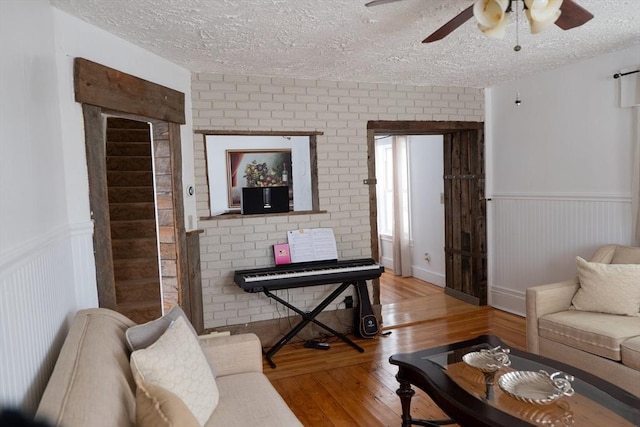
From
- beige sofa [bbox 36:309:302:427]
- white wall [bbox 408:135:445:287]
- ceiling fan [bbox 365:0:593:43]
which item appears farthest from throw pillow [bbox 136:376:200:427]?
→ white wall [bbox 408:135:445:287]

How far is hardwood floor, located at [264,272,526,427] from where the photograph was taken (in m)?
2.75

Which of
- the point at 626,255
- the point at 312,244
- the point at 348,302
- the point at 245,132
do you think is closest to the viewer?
the point at 626,255

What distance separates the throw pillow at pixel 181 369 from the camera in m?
1.63

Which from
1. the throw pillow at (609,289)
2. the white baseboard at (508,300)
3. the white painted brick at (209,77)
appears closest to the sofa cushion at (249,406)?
the throw pillow at (609,289)

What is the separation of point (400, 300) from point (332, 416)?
8.73ft

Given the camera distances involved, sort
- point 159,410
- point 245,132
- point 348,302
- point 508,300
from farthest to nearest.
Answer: point 508,300
point 348,302
point 245,132
point 159,410

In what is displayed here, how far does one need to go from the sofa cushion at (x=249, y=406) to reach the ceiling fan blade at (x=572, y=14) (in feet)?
6.76

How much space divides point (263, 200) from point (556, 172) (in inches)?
106

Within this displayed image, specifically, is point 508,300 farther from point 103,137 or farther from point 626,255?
point 103,137

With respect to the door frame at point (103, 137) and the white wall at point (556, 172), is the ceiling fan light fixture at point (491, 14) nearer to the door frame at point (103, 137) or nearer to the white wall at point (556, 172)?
the door frame at point (103, 137)

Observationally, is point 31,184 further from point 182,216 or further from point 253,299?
point 253,299

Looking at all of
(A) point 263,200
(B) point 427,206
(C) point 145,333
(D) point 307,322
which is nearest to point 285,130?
(A) point 263,200

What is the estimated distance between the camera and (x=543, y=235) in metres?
4.21

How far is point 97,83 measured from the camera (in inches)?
102
